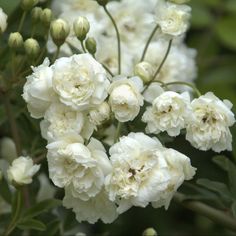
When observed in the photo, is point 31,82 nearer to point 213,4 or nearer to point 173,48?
point 173,48

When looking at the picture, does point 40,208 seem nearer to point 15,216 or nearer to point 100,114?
point 15,216

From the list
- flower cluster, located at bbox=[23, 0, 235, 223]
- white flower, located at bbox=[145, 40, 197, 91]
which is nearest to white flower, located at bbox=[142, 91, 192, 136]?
flower cluster, located at bbox=[23, 0, 235, 223]

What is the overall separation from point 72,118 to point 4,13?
14.9 inches

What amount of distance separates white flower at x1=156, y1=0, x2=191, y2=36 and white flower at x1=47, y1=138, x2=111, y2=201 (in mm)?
386

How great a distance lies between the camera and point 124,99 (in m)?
1.59

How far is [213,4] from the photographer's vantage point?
273 cm

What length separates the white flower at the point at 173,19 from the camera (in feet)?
6.04

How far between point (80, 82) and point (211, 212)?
0.51m

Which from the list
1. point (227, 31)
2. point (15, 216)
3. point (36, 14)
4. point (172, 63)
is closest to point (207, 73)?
point (227, 31)

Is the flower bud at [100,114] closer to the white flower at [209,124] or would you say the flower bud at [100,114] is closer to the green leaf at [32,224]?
the white flower at [209,124]

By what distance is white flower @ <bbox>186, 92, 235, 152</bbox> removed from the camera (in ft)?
5.39

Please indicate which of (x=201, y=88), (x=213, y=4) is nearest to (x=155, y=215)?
(x=201, y=88)

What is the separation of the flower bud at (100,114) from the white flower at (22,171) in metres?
0.20

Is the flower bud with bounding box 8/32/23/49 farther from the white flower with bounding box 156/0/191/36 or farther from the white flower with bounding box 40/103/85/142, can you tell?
the white flower with bounding box 156/0/191/36
